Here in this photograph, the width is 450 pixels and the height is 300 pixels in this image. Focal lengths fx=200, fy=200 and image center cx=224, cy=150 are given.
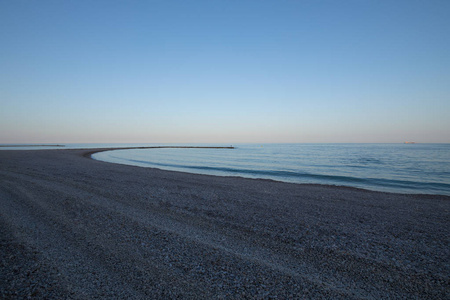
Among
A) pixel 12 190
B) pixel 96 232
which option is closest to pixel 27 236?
pixel 96 232

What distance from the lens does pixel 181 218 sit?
7320 mm

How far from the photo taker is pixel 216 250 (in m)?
4.96

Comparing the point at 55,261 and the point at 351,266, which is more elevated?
the point at 55,261

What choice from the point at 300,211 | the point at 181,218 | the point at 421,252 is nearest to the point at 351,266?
the point at 421,252

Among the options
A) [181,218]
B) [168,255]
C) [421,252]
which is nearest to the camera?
[168,255]

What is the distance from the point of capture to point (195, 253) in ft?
15.7

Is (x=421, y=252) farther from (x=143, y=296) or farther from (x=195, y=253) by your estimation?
(x=143, y=296)

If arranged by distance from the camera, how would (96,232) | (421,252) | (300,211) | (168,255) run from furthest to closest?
(300,211), (96,232), (421,252), (168,255)

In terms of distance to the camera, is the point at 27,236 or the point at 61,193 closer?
the point at 27,236

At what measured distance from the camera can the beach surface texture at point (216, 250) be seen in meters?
3.61

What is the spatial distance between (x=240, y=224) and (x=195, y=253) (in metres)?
2.38

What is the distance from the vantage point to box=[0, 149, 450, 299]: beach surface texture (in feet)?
11.8

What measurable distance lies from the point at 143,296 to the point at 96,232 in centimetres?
335

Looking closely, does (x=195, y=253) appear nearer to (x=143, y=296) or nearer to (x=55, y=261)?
(x=143, y=296)
